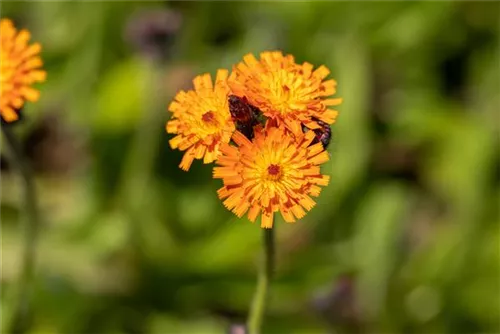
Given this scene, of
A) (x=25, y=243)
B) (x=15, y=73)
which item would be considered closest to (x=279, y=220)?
(x=25, y=243)

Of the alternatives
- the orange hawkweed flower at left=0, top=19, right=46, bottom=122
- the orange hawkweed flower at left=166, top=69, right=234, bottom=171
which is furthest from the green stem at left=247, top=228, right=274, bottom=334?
the orange hawkweed flower at left=0, top=19, right=46, bottom=122

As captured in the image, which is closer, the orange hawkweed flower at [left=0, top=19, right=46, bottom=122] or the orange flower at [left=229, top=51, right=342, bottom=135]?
the orange flower at [left=229, top=51, right=342, bottom=135]

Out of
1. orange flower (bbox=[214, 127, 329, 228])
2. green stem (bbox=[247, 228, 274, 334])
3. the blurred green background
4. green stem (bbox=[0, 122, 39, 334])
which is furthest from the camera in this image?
the blurred green background

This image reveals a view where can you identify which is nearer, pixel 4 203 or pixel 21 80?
pixel 21 80

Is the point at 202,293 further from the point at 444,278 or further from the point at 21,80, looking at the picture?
the point at 21,80

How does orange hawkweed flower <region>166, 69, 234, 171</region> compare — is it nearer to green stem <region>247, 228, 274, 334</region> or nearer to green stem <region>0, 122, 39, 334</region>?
green stem <region>247, 228, 274, 334</region>

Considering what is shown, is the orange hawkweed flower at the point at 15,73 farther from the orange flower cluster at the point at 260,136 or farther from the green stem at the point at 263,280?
the green stem at the point at 263,280

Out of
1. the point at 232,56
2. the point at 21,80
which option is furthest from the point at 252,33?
the point at 21,80
